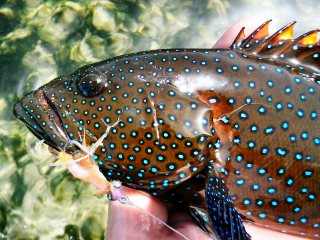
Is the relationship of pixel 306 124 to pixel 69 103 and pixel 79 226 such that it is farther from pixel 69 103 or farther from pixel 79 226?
pixel 79 226

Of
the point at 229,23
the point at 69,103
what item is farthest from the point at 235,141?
the point at 229,23

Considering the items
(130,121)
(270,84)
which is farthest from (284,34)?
(130,121)

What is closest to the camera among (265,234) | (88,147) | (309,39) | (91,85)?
(88,147)

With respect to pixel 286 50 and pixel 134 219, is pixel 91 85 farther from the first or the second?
→ pixel 286 50

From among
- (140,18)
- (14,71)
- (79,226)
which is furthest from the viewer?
(140,18)

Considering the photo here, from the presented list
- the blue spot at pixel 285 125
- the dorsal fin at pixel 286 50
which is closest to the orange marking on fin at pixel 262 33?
the dorsal fin at pixel 286 50

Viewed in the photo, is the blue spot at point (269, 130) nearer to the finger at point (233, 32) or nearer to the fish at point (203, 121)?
the fish at point (203, 121)
